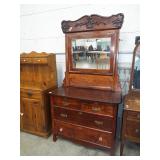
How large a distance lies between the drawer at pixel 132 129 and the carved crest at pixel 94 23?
1.21 m

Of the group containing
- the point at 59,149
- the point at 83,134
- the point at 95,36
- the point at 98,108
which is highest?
the point at 95,36

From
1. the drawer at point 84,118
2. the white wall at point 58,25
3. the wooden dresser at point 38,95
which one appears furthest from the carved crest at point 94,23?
the drawer at point 84,118

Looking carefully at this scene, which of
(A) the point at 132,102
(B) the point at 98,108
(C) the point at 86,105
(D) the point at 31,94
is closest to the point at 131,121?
(A) the point at 132,102

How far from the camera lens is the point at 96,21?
1.95 meters

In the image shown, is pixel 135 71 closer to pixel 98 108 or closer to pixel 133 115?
pixel 133 115

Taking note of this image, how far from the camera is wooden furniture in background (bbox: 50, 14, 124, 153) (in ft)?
5.57

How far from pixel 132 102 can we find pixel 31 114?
155 centimetres

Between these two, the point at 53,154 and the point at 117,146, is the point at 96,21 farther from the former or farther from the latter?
the point at 53,154

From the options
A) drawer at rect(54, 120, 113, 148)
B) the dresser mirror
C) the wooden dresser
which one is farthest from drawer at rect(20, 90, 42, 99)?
the dresser mirror

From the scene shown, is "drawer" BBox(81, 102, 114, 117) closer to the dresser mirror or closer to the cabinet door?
the dresser mirror

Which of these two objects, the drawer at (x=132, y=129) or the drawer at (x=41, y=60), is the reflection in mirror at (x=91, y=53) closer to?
the drawer at (x=41, y=60)

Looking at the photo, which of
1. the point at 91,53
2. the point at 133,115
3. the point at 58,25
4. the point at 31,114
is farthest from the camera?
the point at 58,25

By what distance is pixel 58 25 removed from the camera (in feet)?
8.16

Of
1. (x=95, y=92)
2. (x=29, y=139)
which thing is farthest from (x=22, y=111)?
(x=95, y=92)
